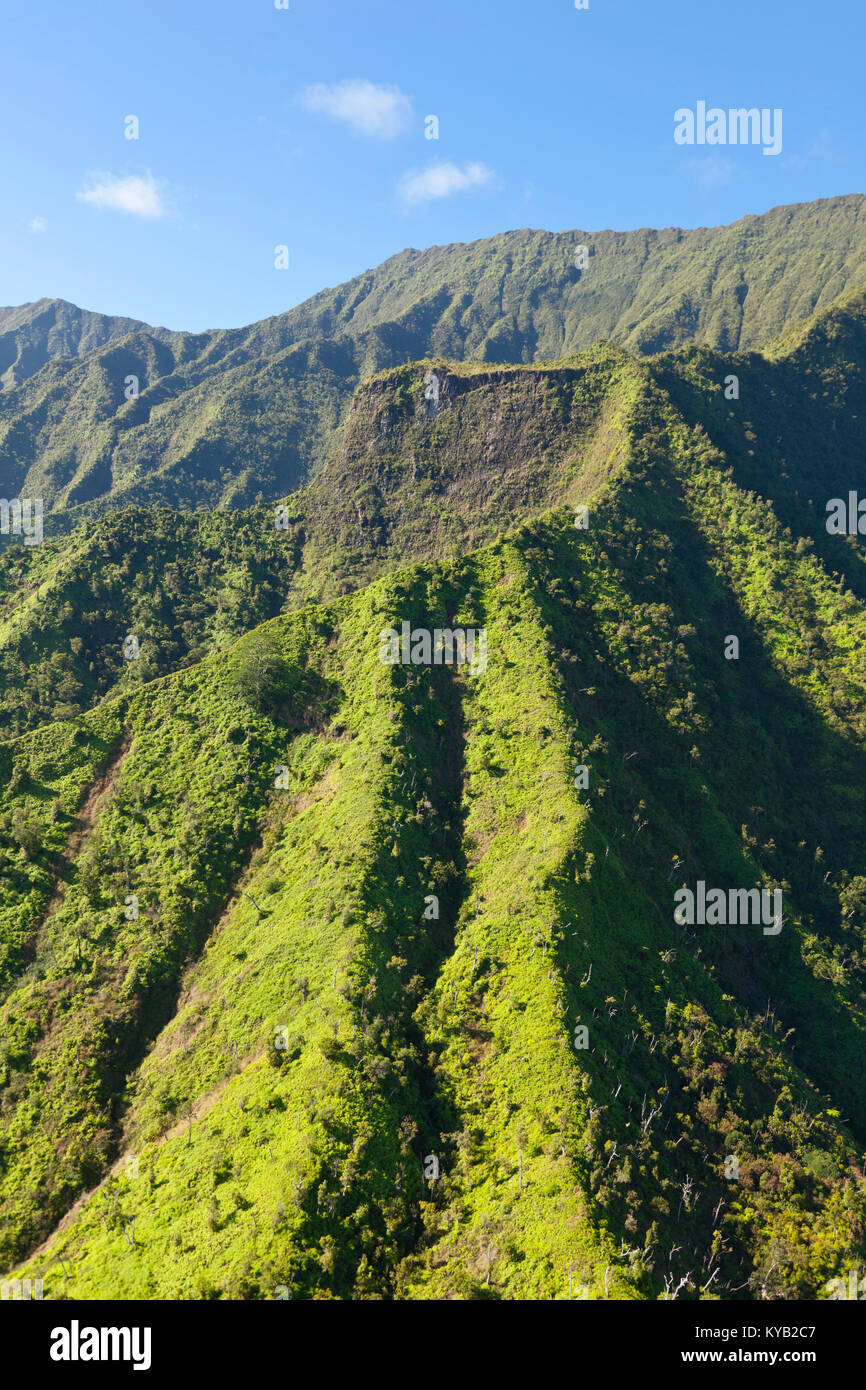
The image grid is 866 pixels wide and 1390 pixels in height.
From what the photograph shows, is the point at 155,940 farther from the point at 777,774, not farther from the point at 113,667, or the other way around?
the point at 777,774

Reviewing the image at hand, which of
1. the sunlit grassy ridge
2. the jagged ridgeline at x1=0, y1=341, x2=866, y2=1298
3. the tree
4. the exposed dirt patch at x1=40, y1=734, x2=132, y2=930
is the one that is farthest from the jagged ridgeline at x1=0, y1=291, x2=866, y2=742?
the tree

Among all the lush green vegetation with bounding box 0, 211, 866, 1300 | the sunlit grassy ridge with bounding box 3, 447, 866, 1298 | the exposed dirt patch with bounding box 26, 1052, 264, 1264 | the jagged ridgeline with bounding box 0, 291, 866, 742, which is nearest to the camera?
the sunlit grassy ridge with bounding box 3, 447, 866, 1298

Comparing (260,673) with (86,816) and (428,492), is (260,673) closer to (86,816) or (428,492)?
(86,816)

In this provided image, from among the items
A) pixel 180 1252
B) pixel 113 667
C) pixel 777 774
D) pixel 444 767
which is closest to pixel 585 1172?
pixel 180 1252

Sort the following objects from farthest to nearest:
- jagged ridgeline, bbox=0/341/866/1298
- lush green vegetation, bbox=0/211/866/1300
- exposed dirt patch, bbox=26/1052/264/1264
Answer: exposed dirt patch, bbox=26/1052/264/1264 < lush green vegetation, bbox=0/211/866/1300 < jagged ridgeline, bbox=0/341/866/1298

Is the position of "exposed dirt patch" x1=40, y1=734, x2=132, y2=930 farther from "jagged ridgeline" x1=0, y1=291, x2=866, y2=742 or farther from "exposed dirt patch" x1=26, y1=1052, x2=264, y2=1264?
"jagged ridgeline" x1=0, y1=291, x2=866, y2=742

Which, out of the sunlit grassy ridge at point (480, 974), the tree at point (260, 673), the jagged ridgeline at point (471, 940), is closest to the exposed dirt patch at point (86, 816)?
the jagged ridgeline at point (471, 940)

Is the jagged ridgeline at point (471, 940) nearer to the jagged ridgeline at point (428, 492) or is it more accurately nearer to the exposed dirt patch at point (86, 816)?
the exposed dirt patch at point (86, 816)

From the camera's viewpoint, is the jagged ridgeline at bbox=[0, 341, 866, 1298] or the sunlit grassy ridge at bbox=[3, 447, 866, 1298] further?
the jagged ridgeline at bbox=[0, 341, 866, 1298]
